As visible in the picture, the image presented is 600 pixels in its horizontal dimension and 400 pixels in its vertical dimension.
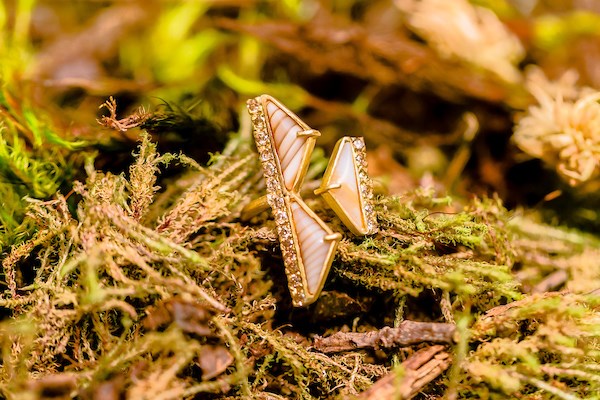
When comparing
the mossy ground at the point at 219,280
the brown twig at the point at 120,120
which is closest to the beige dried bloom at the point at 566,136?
the mossy ground at the point at 219,280

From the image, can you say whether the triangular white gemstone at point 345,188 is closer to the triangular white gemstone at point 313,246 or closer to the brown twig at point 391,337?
the triangular white gemstone at point 313,246

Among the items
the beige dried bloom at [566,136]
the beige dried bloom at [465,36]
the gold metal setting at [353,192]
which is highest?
the beige dried bloom at [465,36]

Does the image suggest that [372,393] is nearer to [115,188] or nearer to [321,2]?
[115,188]

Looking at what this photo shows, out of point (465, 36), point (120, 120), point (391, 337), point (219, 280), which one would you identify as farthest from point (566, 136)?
point (120, 120)

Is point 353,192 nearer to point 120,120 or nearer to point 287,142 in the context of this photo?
point 287,142

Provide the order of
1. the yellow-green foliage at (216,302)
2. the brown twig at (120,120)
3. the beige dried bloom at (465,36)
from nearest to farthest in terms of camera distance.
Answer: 1. the yellow-green foliage at (216,302)
2. the brown twig at (120,120)
3. the beige dried bloom at (465,36)

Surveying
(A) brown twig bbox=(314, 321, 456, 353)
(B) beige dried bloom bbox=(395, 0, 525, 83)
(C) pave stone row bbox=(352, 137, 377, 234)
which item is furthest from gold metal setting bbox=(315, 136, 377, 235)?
(B) beige dried bloom bbox=(395, 0, 525, 83)

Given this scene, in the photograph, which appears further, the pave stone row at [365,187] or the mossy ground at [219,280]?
the pave stone row at [365,187]
